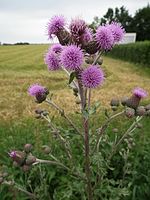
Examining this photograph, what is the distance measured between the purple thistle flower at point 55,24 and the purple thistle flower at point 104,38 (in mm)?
210

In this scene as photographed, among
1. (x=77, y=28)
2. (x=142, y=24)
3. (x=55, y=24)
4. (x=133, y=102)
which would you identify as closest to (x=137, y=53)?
(x=133, y=102)

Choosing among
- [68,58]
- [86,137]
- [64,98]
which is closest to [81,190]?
[86,137]

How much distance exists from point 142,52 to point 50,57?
2428 centimetres

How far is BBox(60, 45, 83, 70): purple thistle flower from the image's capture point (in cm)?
231

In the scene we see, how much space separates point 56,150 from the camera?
388cm

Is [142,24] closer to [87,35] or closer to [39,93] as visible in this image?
[39,93]

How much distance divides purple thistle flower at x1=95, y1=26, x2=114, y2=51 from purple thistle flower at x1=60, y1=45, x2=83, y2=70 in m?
0.11

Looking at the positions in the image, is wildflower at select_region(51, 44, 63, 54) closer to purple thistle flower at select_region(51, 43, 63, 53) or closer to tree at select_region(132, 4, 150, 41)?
purple thistle flower at select_region(51, 43, 63, 53)

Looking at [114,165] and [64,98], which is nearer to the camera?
[114,165]

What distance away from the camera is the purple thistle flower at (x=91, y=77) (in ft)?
7.90

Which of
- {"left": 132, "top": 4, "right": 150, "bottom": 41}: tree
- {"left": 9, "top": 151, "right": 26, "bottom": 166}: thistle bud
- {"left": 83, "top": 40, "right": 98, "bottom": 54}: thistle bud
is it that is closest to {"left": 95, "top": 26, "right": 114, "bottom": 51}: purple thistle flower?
{"left": 83, "top": 40, "right": 98, "bottom": 54}: thistle bud

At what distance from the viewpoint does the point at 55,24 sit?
97.1 inches

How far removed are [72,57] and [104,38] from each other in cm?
19

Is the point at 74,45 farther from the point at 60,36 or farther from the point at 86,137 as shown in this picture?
the point at 86,137
